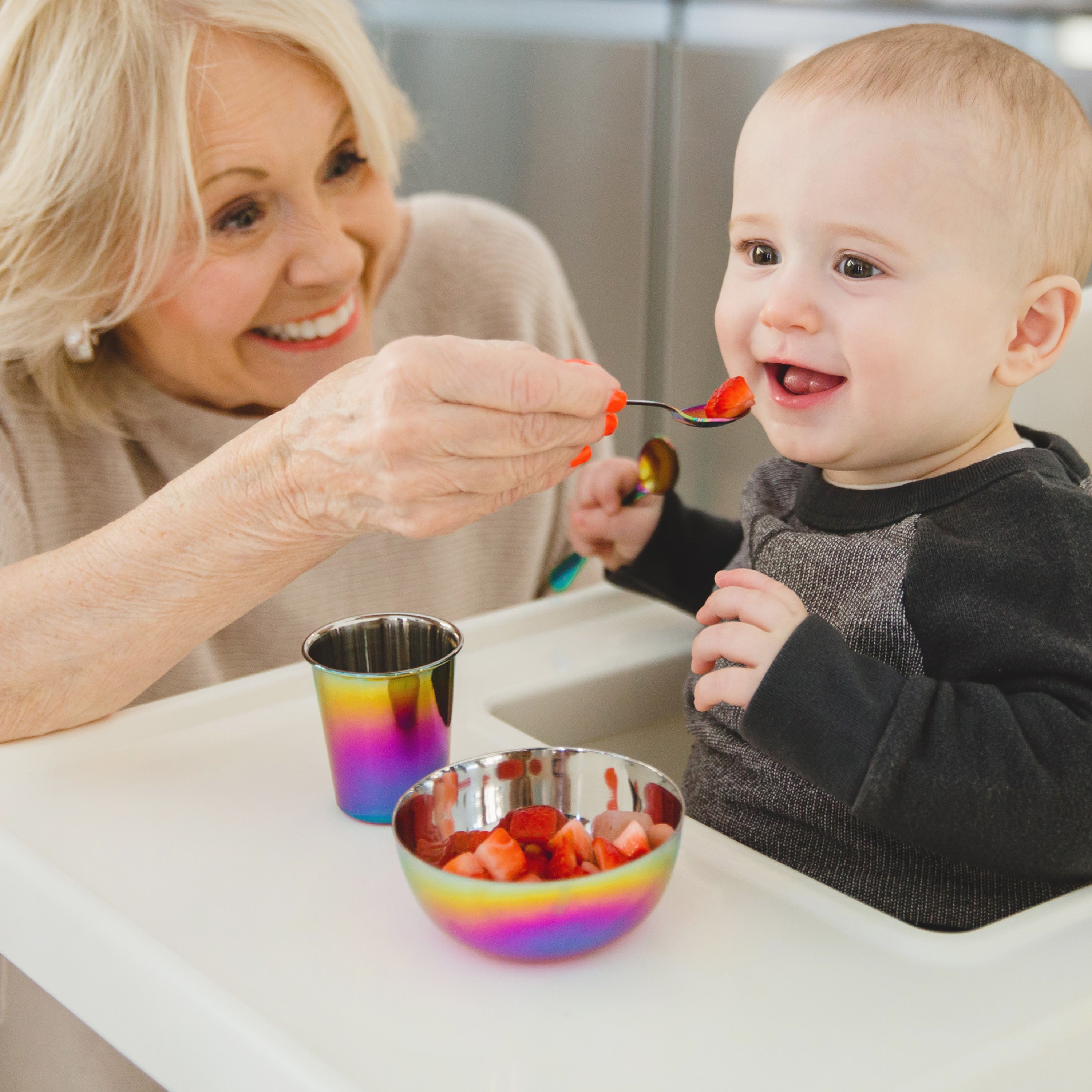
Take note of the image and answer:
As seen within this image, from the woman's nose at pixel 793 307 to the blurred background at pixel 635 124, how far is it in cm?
171

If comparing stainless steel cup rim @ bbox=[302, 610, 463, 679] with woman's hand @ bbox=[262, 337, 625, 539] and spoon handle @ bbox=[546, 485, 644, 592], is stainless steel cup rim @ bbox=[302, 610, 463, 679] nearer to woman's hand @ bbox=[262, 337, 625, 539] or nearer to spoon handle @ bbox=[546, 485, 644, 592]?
woman's hand @ bbox=[262, 337, 625, 539]

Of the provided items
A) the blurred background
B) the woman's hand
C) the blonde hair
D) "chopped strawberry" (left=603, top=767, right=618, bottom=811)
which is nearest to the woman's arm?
the woman's hand

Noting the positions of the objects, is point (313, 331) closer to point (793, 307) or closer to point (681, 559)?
point (681, 559)

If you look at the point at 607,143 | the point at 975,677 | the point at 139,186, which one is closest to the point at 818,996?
the point at 975,677

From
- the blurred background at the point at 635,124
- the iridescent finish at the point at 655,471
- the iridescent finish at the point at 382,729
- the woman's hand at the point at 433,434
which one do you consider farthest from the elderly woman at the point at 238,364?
the blurred background at the point at 635,124

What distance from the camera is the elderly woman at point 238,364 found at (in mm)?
848

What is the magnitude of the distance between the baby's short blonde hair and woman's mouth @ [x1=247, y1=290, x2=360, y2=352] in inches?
26.8

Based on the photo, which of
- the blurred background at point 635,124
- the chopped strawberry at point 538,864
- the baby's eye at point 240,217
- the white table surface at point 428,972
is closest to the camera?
the white table surface at point 428,972

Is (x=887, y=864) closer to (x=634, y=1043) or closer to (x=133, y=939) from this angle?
(x=634, y=1043)

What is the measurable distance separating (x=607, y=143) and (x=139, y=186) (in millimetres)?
1847

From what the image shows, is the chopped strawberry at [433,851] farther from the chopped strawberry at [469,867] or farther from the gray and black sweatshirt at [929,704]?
the gray and black sweatshirt at [929,704]

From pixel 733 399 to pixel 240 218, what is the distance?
2.07 ft

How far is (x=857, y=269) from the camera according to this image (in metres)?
0.85

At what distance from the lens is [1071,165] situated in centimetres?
85
